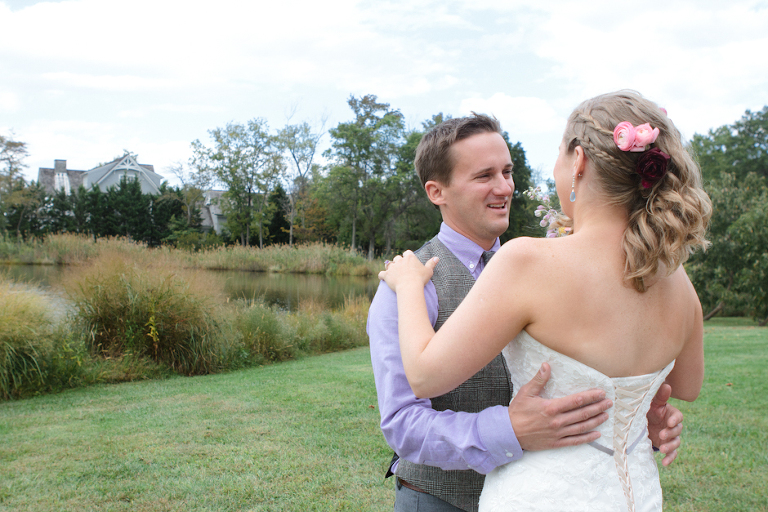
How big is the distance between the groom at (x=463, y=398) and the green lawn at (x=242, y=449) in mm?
2706

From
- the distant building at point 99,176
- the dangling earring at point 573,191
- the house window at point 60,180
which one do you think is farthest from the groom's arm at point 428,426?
the house window at point 60,180

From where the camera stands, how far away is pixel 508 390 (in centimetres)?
183

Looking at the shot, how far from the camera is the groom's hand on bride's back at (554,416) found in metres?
1.47

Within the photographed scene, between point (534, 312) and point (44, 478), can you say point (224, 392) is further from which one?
point (534, 312)

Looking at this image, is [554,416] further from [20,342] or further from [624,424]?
[20,342]

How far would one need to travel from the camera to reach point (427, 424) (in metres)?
1.62

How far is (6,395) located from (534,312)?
334 inches

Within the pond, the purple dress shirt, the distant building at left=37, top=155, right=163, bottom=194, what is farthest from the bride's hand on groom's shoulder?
the distant building at left=37, top=155, right=163, bottom=194

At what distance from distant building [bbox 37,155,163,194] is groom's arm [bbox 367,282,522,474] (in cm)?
5778

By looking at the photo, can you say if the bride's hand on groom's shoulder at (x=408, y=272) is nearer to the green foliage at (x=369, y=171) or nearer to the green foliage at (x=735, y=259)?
the green foliage at (x=735, y=259)

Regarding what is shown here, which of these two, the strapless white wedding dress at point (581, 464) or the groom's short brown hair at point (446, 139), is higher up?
the groom's short brown hair at point (446, 139)

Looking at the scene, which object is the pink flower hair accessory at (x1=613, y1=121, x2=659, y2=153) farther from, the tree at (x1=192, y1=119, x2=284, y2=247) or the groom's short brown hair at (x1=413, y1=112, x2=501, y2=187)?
the tree at (x1=192, y1=119, x2=284, y2=247)

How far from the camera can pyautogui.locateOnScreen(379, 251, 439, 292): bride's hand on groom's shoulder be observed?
1.76 metres

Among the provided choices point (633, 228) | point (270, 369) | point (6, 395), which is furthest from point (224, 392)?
point (633, 228)
